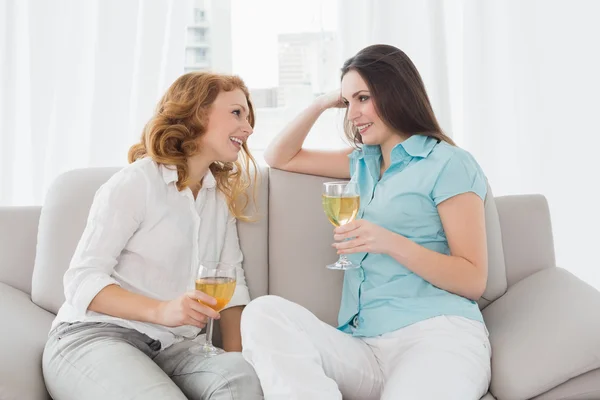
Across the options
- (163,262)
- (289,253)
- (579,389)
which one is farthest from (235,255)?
(579,389)

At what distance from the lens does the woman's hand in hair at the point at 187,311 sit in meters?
1.62

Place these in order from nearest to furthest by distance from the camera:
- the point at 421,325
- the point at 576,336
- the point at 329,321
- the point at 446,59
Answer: the point at 576,336, the point at 421,325, the point at 329,321, the point at 446,59

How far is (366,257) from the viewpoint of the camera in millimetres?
2043

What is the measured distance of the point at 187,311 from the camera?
1654 millimetres

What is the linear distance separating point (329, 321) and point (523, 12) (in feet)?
5.48

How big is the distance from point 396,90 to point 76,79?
5.70 feet

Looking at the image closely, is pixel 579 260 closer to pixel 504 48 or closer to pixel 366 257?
pixel 504 48

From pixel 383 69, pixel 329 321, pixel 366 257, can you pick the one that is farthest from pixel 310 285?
pixel 383 69

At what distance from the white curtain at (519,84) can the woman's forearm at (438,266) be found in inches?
48.1

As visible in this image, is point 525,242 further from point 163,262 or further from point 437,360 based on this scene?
point 163,262

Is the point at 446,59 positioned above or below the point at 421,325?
above

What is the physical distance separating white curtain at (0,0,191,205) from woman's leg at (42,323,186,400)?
4.79 ft

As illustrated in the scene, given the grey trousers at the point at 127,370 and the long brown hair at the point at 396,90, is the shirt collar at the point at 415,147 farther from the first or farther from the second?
the grey trousers at the point at 127,370

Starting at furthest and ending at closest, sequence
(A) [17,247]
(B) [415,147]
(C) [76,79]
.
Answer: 1. (C) [76,79]
2. (A) [17,247]
3. (B) [415,147]
